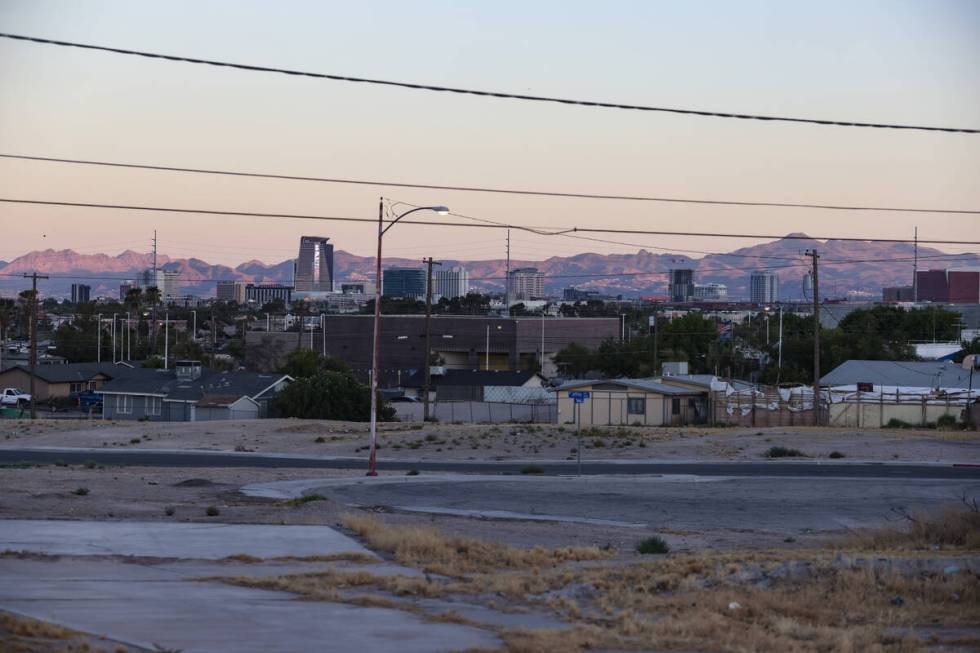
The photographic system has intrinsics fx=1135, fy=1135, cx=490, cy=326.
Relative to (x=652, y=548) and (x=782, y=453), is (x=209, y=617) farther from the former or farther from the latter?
(x=782, y=453)

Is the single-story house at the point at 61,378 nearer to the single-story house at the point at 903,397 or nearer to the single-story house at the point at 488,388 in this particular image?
the single-story house at the point at 488,388

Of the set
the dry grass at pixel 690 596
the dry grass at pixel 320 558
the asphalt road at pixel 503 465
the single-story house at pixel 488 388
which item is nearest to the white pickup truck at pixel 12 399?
the single-story house at pixel 488 388

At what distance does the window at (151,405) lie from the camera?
81.3 m

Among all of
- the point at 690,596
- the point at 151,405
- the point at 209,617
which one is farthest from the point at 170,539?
the point at 151,405

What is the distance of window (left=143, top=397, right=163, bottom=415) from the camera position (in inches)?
3201

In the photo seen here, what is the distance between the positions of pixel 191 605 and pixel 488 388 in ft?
257

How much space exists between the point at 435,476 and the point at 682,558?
64.3 feet

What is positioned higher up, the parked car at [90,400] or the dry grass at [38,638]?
the dry grass at [38,638]

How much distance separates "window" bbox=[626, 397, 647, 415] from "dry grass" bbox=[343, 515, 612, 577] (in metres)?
47.2

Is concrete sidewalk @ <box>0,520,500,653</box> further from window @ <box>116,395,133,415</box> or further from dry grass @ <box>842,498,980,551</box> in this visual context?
window @ <box>116,395,133,415</box>

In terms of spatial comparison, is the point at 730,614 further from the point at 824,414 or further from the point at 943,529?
the point at 824,414

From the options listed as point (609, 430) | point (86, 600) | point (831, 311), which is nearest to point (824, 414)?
point (609, 430)

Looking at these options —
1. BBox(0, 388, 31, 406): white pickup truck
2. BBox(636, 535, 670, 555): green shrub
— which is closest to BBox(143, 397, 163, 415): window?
BBox(0, 388, 31, 406): white pickup truck

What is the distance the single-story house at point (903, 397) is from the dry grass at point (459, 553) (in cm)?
5042
